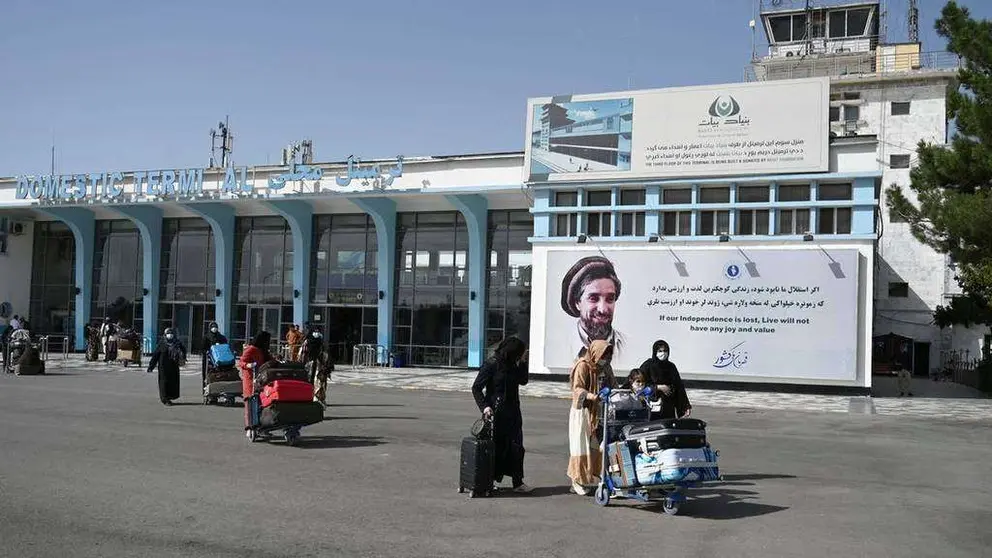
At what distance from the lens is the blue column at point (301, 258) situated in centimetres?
3556

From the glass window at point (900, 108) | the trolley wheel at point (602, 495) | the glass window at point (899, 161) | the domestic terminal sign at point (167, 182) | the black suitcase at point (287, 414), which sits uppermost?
the glass window at point (900, 108)

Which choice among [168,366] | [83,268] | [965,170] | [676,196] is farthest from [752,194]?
[83,268]

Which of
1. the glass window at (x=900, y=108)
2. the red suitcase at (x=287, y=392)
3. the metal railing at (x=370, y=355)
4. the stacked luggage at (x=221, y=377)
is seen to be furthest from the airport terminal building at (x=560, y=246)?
the red suitcase at (x=287, y=392)

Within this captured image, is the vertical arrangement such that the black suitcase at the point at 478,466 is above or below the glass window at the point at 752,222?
below

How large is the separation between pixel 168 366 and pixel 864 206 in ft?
62.5

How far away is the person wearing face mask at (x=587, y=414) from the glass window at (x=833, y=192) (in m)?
19.0

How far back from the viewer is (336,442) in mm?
13070

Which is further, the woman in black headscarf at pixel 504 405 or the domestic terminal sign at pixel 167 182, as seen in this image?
the domestic terminal sign at pixel 167 182

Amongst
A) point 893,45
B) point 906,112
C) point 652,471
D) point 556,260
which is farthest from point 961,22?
point 893,45

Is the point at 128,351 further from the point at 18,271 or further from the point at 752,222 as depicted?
the point at 752,222

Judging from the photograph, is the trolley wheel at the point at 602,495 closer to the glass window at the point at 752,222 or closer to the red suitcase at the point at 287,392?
the red suitcase at the point at 287,392

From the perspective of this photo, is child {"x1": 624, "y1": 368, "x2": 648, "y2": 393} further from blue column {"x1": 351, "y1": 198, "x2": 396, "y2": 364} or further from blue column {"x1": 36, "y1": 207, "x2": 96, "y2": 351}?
blue column {"x1": 36, "y1": 207, "x2": 96, "y2": 351}

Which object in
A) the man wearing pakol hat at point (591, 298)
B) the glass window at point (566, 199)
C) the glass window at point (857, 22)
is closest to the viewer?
the man wearing pakol hat at point (591, 298)

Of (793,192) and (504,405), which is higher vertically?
(793,192)
